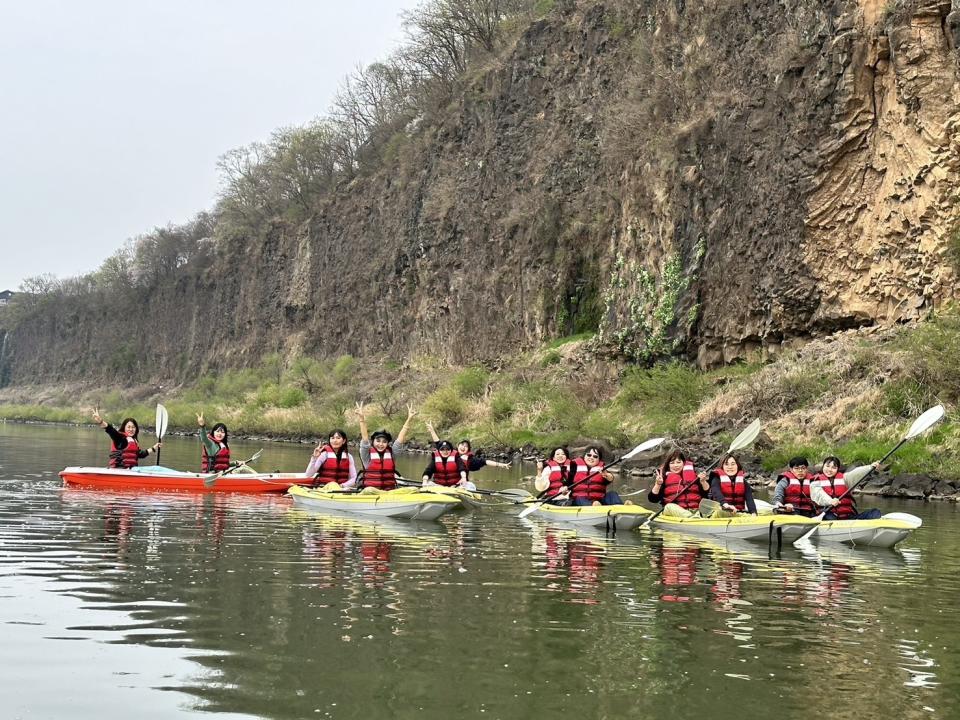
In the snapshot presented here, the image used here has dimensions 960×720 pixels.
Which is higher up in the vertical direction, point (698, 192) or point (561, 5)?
point (561, 5)

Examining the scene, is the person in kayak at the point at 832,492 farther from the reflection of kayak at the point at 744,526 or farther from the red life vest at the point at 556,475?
the red life vest at the point at 556,475

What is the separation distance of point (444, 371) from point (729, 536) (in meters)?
31.6

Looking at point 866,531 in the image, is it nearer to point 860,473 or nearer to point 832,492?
point 832,492

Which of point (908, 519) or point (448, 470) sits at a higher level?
point (448, 470)

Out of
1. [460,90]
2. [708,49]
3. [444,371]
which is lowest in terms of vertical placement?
[444,371]

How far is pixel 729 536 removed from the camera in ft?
50.4

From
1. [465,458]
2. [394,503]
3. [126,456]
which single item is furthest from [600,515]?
[126,456]

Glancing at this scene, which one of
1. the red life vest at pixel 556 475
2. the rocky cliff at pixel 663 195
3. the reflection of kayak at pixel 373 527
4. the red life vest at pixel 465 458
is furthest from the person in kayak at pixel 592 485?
the rocky cliff at pixel 663 195

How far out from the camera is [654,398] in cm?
3172

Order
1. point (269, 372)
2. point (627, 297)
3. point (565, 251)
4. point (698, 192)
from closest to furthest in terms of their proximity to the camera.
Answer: point (698, 192), point (627, 297), point (565, 251), point (269, 372)

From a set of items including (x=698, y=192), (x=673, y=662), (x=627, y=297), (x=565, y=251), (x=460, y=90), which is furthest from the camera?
(x=460, y=90)

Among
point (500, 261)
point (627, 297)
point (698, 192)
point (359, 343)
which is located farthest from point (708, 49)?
point (359, 343)

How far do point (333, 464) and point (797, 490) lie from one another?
Answer: 7.49m

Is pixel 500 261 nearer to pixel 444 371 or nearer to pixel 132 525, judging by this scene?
pixel 444 371
